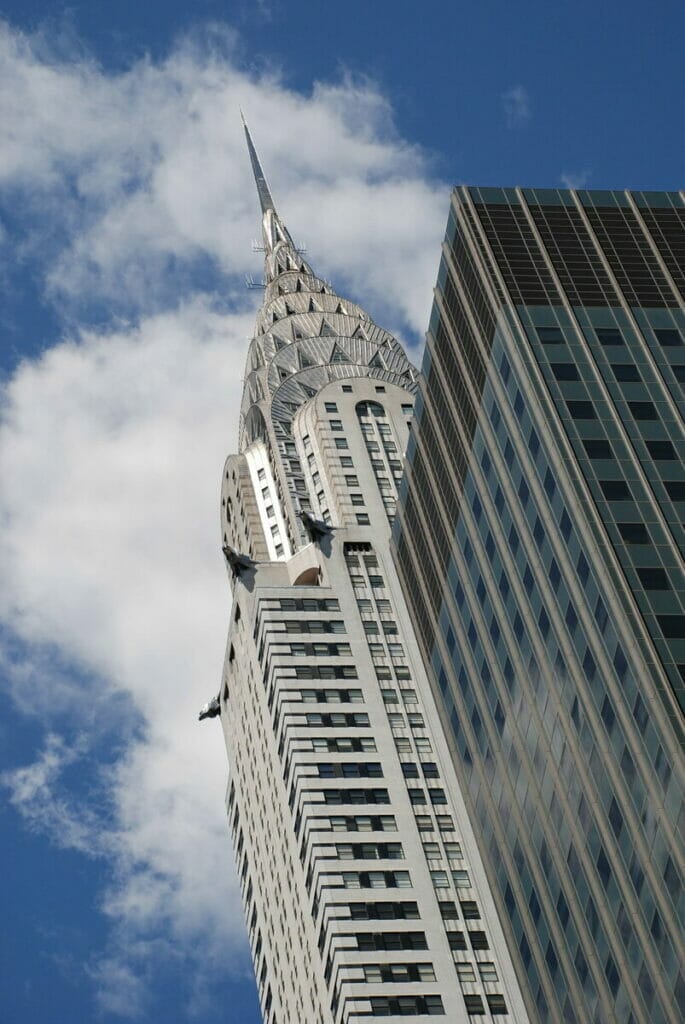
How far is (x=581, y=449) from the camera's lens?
105m

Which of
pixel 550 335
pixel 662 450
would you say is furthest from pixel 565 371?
pixel 662 450

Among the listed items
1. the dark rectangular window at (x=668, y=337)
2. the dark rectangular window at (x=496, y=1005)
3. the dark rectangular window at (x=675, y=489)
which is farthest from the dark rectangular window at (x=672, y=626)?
the dark rectangular window at (x=496, y=1005)

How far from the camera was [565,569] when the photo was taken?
10144cm

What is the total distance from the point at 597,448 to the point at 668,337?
40.7ft

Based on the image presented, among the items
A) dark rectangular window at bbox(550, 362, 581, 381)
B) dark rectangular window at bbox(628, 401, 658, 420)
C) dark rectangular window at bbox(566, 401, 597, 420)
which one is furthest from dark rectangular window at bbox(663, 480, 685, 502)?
dark rectangular window at bbox(550, 362, 581, 381)

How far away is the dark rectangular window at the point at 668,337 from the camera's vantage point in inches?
4459

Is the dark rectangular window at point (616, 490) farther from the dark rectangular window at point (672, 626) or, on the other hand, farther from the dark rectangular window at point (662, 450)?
the dark rectangular window at point (672, 626)

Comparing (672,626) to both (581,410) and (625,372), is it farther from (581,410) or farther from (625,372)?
(625,372)

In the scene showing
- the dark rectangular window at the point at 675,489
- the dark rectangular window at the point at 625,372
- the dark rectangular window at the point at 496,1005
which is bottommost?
the dark rectangular window at the point at 496,1005

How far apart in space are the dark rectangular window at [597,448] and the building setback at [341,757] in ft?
151

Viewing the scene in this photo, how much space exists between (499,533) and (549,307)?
15242 mm

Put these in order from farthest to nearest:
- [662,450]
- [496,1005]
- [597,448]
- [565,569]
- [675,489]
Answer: [496,1005] → [662,450] → [597,448] → [675,489] → [565,569]

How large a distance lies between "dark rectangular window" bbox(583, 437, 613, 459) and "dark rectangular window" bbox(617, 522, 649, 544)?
19.0 feet

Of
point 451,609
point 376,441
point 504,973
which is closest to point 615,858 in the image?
point 451,609
